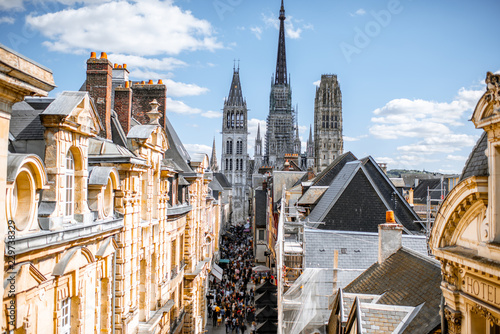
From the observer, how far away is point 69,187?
26.6 ft

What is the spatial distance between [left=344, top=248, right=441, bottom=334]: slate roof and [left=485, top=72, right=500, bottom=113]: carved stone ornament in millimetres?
4020

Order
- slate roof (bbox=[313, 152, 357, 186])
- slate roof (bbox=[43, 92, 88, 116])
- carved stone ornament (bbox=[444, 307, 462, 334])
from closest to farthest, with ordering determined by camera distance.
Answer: carved stone ornament (bbox=[444, 307, 462, 334])
slate roof (bbox=[43, 92, 88, 116])
slate roof (bbox=[313, 152, 357, 186])

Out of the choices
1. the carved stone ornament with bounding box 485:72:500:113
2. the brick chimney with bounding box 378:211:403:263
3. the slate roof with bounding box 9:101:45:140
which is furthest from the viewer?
the brick chimney with bounding box 378:211:403:263

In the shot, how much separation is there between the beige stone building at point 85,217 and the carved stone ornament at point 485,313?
6547 millimetres

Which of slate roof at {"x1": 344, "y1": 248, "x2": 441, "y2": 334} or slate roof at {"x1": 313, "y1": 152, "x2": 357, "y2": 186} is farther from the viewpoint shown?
slate roof at {"x1": 313, "y1": 152, "x2": 357, "y2": 186}

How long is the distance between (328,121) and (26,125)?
Answer: 332ft

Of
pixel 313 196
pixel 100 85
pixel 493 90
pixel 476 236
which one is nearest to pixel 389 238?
pixel 476 236

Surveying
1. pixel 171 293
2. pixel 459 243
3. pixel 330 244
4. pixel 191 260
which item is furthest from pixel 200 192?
pixel 459 243

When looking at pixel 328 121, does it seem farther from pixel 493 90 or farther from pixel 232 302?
pixel 493 90

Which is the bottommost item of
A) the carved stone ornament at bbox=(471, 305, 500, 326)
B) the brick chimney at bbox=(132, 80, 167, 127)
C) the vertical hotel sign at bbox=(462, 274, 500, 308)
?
the carved stone ornament at bbox=(471, 305, 500, 326)

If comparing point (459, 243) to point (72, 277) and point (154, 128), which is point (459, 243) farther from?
point (154, 128)

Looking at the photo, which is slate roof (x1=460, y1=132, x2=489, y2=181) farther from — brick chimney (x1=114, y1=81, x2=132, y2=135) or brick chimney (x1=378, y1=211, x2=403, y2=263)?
brick chimney (x1=114, y1=81, x2=132, y2=135)

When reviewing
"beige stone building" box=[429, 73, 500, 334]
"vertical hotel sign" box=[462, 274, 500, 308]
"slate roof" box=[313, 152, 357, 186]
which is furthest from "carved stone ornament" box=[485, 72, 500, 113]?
"slate roof" box=[313, 152, 357, 186]

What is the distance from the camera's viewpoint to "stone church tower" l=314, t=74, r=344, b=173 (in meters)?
104
